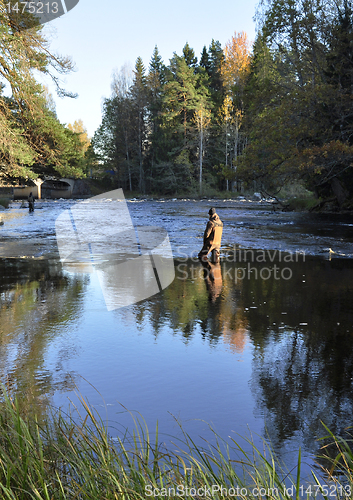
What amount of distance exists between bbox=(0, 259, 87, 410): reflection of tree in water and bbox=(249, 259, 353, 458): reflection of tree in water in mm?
2233

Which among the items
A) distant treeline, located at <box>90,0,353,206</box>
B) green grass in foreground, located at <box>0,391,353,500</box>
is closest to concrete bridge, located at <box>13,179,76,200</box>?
distant treeline, located at <box>90,0,353,206</box>

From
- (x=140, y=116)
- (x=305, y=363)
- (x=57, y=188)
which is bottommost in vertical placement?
(x=305, y=363)

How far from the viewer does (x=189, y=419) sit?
4.86 m

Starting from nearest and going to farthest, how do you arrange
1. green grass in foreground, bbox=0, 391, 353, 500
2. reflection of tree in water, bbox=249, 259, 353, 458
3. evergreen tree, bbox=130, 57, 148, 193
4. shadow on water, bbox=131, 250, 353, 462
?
green grass in foreground, bbox=0, 391, 353, 500 → reflection of tree in water, bbox=249, 259, 353, 458 → shadow on water, bbox=131, 250, 353, 462 → evergreen tree, bbox=130, 57, 148, 193

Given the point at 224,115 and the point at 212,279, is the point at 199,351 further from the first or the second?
the point at 224,115

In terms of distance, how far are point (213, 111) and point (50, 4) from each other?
205 feet

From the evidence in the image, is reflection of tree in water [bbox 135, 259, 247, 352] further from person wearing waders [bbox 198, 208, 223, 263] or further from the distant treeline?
the distant treeline

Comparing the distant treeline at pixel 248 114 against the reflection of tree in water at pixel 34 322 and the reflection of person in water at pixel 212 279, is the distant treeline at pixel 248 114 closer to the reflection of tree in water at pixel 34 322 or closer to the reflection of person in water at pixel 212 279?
the reflection of person in water at pixel 212 279

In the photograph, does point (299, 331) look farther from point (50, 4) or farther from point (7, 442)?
point (50, 4)

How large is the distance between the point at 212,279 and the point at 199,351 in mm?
5881

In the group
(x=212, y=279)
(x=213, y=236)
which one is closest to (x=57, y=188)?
(x=213, y=236)

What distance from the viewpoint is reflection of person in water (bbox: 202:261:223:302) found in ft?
36.3

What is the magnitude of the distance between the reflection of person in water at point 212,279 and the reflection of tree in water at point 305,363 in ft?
2.89

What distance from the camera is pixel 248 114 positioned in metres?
61.2
